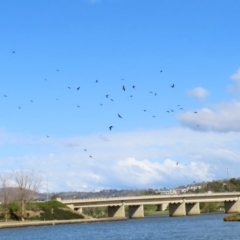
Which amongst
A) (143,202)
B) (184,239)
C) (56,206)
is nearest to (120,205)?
(143,202)

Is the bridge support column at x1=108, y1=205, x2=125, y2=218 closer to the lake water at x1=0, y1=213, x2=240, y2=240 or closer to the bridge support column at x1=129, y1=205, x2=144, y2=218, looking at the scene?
the bridge support column at x1=129, y1=205, x2=144, y2=218

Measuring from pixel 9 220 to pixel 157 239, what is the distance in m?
79.8

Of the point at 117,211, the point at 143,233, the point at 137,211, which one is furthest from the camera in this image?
the point at 137,211

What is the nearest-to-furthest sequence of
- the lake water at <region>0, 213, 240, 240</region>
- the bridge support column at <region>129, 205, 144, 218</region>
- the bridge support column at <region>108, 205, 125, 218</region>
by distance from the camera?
1. the lake water at <region>0, 213, 240, 240</region>
2. the bridge support column at <region>108, 205, 125, 218</region>
3. the bridge support column at <region>129, 205, 144, 218</region>

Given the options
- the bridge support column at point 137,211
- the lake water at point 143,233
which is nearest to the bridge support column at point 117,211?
the bridge support column at point 137,211

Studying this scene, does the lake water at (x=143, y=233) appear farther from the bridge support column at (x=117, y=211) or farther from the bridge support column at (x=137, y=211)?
the bridge support column at (x=137, y=211)

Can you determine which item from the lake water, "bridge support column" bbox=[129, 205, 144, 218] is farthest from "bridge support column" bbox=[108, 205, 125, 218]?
the lake water

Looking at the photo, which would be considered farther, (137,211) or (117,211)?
(137,211)

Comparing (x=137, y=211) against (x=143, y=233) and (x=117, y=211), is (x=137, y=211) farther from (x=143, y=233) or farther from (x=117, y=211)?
(x=143, y=233)

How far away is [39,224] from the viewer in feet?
474

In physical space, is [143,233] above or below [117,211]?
below

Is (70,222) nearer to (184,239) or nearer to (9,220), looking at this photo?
(9,220)

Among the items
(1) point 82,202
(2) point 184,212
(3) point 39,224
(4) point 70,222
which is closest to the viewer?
(3) point 39,224

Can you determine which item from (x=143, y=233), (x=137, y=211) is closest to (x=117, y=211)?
(x=137, y=211)
